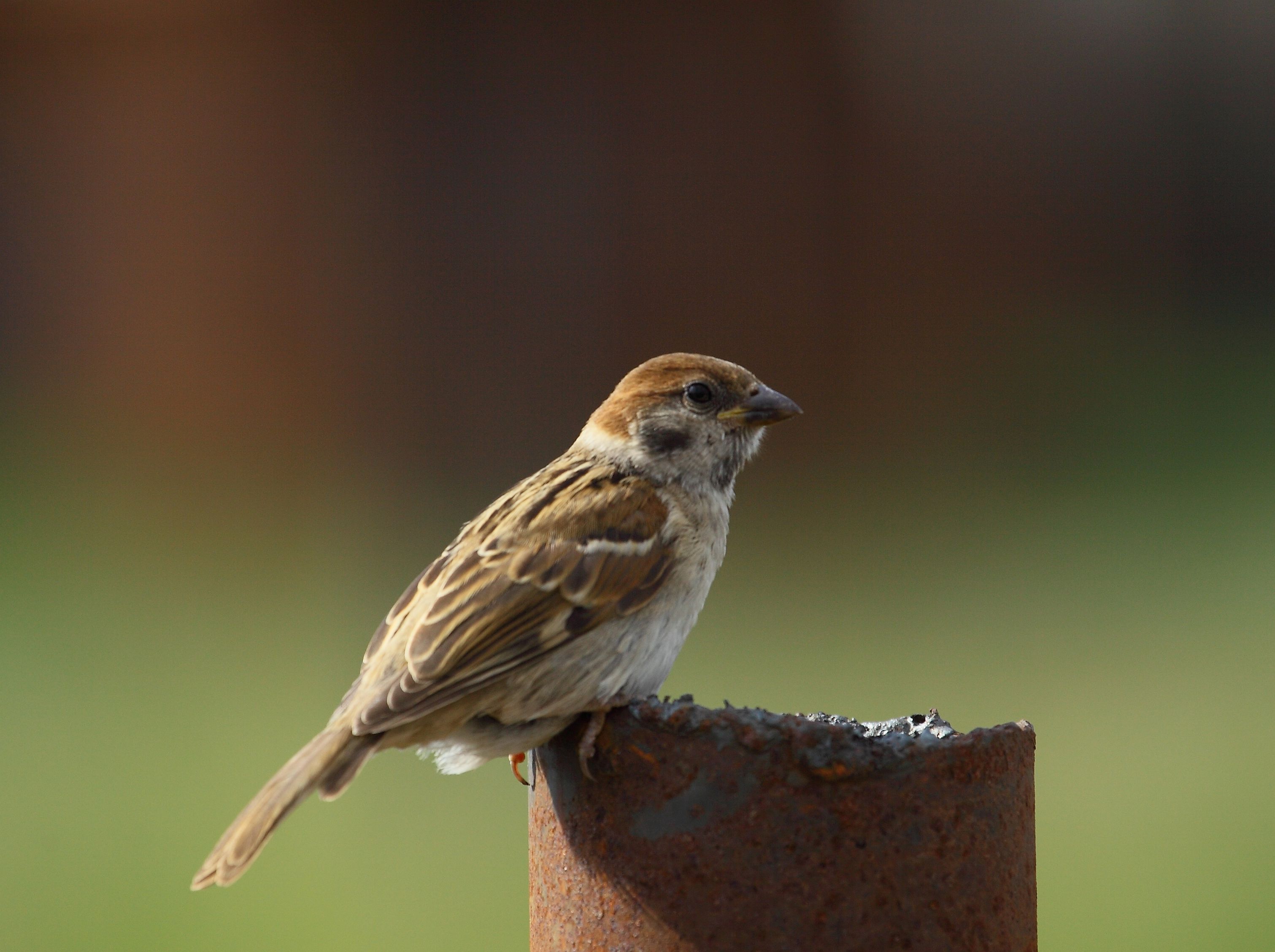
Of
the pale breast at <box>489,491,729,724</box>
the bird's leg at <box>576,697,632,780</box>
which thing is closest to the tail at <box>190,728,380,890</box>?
the pale breast at <box>489,491,729,724</box>

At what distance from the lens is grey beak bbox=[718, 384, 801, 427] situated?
3.04 metres

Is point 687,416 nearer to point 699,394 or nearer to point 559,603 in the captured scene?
point 699,394

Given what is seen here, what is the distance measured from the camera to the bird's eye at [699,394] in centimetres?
307

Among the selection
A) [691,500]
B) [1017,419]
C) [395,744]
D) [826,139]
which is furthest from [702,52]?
[395,744]

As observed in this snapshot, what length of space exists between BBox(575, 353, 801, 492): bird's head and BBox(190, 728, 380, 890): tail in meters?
0.98

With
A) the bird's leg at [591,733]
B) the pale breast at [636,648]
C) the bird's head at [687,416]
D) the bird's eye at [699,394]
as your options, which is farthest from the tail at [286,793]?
the bird's eye at [699,394]

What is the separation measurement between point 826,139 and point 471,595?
7.67m

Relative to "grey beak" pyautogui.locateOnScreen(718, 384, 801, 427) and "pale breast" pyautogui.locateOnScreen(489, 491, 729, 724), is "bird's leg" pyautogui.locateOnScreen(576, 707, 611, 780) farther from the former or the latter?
"grey beak" pyautogui.locateOnScreen(718, 384, 801, 427)

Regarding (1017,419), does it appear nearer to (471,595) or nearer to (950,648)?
(950,648)

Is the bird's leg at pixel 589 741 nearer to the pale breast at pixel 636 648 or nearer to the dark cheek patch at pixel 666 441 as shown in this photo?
the pale breast at pixel 636 648

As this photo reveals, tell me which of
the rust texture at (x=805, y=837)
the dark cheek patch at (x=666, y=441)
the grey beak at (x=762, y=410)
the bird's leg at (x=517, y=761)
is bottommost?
the rust texture at (x=805, y=837)

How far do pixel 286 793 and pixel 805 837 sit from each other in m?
0.81

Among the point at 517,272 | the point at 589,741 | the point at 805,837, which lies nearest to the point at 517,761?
the point at 589,741

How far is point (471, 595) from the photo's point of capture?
8.20ft
